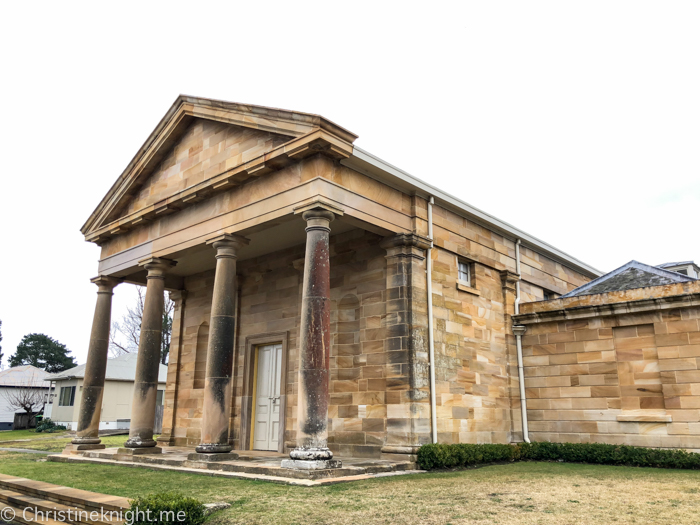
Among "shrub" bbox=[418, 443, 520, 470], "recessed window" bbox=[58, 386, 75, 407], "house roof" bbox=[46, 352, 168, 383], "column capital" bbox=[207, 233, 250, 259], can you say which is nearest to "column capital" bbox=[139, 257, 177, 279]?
"column capital" bbox=[207, 233, 250, 259]

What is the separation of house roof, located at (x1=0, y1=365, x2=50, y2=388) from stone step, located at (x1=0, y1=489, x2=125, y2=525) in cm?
4530

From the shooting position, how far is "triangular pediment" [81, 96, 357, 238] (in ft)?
40.5

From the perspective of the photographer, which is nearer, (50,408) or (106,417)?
(106,417)

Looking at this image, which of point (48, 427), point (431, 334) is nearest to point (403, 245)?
→ point (431, 334)

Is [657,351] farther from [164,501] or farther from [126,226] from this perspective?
[126,226]

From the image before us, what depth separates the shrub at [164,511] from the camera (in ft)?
17.9

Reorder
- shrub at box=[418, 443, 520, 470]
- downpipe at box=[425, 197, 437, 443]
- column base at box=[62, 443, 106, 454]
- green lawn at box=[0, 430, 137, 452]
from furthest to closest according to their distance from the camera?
green lawn at box=[0, 430, 137, 452] < column base at box=[62, 443, 106, 454] < downpipe at box=[425, 197, 437, 443] < shrub at box=[418, 443, 520, 470]

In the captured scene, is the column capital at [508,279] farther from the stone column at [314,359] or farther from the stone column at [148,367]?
the stone column at [148,367]

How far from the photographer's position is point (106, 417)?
34.7 meters

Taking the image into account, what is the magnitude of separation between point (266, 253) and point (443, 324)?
5953mm

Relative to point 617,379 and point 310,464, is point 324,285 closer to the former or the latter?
point 310,464

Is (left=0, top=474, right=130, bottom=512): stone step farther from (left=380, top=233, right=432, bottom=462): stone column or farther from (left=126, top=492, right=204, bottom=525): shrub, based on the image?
(left=380, top=233, right=432, bottom=462): stone column

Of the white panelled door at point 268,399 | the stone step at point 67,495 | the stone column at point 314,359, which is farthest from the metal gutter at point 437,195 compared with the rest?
the stone step at point 67,495

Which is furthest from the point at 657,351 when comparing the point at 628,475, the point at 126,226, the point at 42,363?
the point at 42,363
